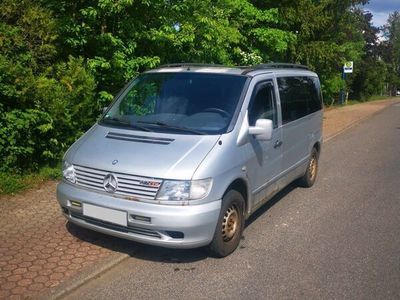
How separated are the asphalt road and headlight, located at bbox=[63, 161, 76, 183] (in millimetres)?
968

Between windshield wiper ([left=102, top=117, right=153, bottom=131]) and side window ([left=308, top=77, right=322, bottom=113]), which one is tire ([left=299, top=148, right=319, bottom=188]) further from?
windshield wiper ([left=102, top=117, right=153, bottom=131])

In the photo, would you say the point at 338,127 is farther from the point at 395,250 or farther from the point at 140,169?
the point at 140,169

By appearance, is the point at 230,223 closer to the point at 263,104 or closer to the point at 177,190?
the point at 177,190

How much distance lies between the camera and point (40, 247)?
4.84 metres

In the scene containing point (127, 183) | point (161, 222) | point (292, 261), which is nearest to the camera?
point (161, 222)

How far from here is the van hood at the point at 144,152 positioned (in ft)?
14.0

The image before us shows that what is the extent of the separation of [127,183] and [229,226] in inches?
46.7

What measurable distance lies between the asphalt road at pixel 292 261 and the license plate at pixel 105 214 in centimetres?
51

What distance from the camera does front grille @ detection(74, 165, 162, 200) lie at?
4.23m

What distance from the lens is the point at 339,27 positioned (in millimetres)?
20922

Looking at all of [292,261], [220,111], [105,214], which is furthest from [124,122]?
[292,261]

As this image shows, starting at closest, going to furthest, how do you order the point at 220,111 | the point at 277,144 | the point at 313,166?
the point at 220,111 → the point at 277,144 → the point at 313,166

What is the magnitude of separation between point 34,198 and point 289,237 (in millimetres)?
3420

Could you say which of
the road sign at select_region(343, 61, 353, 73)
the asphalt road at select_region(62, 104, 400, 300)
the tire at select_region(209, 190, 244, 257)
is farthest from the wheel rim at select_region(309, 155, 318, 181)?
the road sign at select_region(343, 61, 353, 73)
